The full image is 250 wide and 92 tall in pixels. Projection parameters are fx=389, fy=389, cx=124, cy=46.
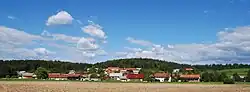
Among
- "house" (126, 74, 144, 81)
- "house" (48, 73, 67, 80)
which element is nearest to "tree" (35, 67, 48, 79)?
"house" (48, 73, 67, 80)

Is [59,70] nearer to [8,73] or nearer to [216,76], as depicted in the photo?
[8,73]

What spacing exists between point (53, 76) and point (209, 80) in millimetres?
64884

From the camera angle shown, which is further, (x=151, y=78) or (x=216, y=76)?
(x=151, y=78)

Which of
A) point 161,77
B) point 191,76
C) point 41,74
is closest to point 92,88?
point 41,74

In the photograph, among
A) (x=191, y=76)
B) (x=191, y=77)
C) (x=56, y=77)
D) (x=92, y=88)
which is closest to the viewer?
(x=92, y=88)

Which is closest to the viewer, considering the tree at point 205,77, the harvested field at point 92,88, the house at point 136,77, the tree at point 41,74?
the harvested field at point 92,88

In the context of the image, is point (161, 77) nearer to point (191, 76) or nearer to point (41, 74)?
point (191, 76)

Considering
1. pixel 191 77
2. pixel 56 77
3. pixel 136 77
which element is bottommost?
pixel 191 77

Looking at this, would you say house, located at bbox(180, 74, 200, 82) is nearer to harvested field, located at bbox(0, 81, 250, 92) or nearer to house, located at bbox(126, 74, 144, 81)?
house, located at bbox(126, 74, 144, 81)

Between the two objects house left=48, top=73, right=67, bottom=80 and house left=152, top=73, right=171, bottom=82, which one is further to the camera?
house left=48, top=73, right=67, bottom=80

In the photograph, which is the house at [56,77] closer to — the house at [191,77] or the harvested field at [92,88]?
the house at [191,77]

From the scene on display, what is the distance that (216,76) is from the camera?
434ft

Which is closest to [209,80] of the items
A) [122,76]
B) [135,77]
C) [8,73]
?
[135,77]

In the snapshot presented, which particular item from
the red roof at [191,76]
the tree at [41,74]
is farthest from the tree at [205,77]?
the tree at [41,74]
